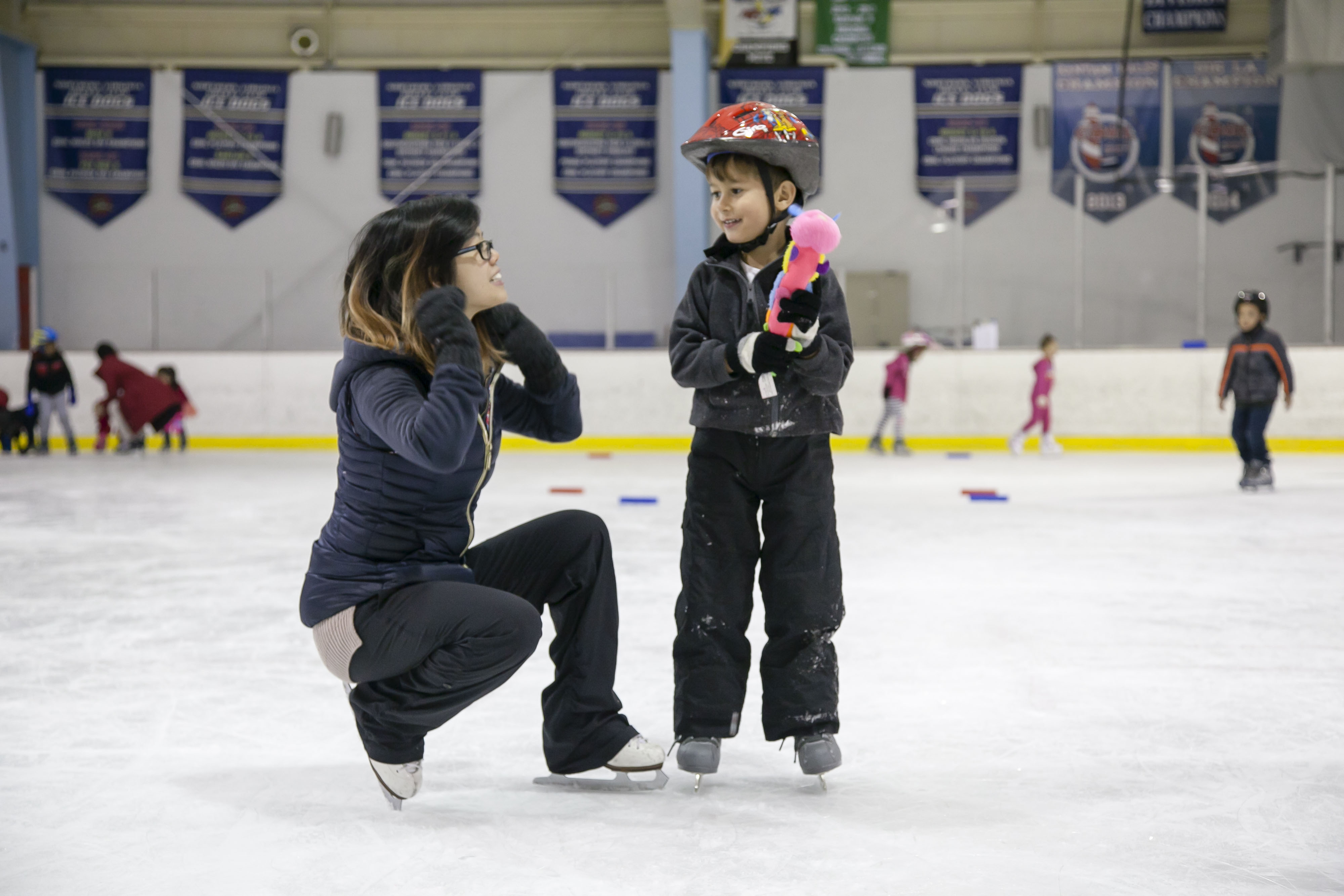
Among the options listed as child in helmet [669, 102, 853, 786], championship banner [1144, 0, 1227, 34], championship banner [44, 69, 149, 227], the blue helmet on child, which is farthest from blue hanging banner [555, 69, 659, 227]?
child in helmet [669, 102, 853, 786]

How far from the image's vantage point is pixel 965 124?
1420 centimetres

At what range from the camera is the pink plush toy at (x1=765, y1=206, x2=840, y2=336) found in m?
1.96

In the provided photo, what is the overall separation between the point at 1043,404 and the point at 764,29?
205 inches

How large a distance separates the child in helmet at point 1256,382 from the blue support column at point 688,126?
21.4 feet

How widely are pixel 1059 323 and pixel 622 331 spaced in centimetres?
444

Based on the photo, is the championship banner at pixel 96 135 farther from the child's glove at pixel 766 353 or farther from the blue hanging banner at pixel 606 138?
the child's glove at pixel 766 353

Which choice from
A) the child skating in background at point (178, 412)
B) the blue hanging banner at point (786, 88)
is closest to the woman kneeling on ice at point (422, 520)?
the child skating in background at point (178, 412)

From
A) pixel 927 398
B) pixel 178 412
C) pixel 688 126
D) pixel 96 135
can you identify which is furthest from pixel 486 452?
pixel 96 135

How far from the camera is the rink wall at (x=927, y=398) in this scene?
1152cm

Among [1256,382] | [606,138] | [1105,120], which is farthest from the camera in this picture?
[606,138]

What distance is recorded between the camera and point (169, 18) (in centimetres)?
1490

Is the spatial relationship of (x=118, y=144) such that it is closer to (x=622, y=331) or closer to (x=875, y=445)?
(x=622, y=331)

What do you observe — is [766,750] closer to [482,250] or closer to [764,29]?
[482,250]

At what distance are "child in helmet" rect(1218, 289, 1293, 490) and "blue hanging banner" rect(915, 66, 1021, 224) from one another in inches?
249
